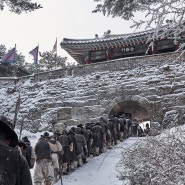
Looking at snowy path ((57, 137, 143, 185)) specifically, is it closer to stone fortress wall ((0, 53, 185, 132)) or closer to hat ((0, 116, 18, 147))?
hat ((0, 116, 18, 147))

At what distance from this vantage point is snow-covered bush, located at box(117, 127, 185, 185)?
13.9ft

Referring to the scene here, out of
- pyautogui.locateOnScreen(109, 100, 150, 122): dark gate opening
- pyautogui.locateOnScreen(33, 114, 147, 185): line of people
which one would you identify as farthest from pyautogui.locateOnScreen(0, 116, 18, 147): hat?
pyautogui.locateOnScreen(109, 100, 150, 122): dark gate opening

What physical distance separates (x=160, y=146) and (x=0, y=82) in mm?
21471

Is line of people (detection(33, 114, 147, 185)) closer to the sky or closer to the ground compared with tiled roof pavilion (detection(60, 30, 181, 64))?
closer to the ground

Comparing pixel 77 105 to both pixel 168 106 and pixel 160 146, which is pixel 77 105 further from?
pixel 160 146

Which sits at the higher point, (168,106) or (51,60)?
(51,60)

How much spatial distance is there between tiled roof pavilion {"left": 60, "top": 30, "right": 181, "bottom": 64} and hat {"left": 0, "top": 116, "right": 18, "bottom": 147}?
2094 centimetres

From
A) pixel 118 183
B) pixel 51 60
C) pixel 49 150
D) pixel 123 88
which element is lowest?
pixel 118 183

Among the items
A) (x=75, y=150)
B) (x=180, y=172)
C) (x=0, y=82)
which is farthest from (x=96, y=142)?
(x=0, y=82)

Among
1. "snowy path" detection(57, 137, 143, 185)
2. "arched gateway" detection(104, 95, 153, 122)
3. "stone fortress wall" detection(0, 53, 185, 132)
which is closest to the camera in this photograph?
"snowy path" detection(57, 137, 143, 185)

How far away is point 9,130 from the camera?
2.36 metres

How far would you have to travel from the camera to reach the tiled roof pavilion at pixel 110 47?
77.0 ft

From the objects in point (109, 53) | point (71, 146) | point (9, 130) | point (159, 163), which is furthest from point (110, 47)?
point (9, 130)

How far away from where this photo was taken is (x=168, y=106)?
1912 cm
